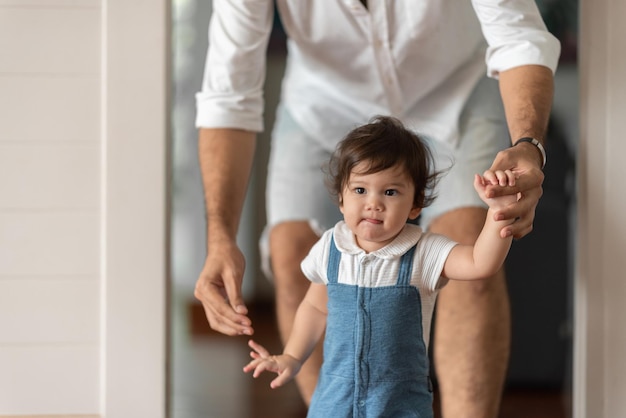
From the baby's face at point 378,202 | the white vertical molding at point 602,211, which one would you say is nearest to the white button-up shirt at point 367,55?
the white vertical molding at point 602,211

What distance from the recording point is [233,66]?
5.45 feet

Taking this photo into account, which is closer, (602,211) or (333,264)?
(333,264)

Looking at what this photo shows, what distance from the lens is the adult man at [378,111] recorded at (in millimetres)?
1516

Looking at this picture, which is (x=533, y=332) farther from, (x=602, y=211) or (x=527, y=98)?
(x=527, y=98)

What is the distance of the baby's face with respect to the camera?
134 centimetres

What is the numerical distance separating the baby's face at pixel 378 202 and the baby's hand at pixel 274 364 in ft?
0.78

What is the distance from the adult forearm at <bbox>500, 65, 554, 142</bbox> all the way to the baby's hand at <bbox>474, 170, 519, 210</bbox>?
225 millimetres

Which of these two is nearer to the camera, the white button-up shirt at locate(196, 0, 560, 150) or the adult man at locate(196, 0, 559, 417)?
the adult man at locate(196, 0, 559, 417)
